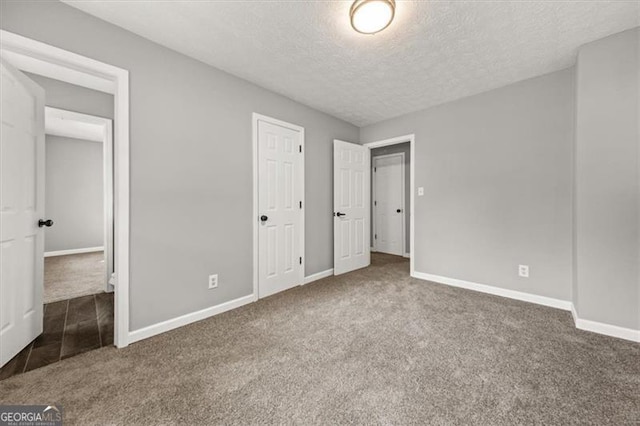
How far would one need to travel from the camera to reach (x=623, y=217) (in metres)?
2.02

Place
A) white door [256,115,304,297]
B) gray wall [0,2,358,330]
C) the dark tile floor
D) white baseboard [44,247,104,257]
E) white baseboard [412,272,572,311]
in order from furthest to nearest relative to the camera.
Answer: white baseboard [44,247,104,257] < white door [256,115,304,297] < white baseboard [412,272,572,311] < gray wall [0,2,358,330] < the dark tile floor

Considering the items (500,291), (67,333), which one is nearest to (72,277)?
(67,333)

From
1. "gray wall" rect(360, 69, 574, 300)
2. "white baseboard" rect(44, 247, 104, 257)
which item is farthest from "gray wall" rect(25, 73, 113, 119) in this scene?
"white baseboard" rect(44, 247, 104, 257)

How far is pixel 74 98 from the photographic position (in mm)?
2750

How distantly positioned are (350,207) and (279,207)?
1.36m

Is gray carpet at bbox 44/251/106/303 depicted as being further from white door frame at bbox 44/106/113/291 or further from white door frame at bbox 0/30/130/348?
white door frame at bbox 0/30/130/348

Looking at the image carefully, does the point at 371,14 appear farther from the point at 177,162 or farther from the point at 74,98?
the point at 74,98

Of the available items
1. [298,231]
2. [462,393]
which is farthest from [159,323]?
[462,393]

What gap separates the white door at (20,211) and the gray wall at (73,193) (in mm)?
4514

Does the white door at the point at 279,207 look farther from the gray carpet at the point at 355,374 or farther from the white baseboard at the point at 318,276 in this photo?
the gray carpet at the point at 355,374

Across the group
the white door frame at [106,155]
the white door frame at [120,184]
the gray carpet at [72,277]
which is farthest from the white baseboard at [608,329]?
the gray carpet at [72,277]

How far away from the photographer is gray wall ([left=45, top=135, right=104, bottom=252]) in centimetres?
521

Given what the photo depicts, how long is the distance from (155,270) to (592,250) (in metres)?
3.75

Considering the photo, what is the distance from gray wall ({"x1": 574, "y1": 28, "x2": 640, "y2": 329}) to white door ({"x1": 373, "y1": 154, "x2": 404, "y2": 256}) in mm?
3151
